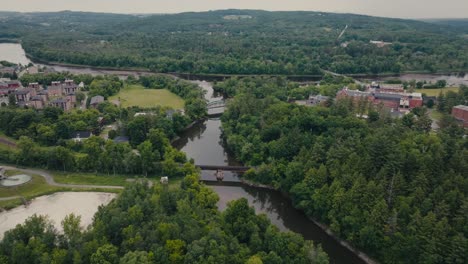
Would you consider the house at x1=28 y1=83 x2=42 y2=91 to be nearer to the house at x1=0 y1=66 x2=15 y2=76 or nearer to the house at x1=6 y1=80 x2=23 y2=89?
the house at x1=6 y1=80 x2=23 y2=89

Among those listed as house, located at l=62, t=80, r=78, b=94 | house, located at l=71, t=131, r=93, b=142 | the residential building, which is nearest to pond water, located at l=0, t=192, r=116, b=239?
house, located at l=71, t=131, r=93, b=142

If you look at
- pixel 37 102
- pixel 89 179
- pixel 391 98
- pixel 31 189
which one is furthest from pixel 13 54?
pixel 391 98

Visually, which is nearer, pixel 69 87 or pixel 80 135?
pixel 80 135

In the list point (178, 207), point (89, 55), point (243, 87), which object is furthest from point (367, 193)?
point (89, 55)

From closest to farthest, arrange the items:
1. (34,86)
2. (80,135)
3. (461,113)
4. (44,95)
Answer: (80,135) < (461,113) < (44,95) < (34,86)

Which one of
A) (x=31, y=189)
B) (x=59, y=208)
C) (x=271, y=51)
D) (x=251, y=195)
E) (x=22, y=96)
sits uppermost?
(x=271, y=51)

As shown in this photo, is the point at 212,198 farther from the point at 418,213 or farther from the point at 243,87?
the point at 243,87

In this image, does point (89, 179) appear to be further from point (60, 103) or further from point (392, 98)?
point (392, 98)
